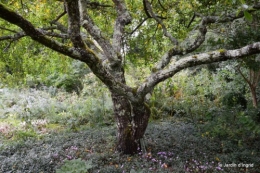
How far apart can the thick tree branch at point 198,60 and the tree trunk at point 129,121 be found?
1.78 ft

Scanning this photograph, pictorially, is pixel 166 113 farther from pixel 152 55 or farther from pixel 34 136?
pixel 34 136

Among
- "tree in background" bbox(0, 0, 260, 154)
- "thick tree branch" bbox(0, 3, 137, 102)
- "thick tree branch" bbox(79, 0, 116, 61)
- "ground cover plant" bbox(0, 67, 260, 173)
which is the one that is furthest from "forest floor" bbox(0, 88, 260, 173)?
"thick tree branch" bbox(79, 0, 116, 61)

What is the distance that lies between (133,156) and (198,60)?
230 centimetres

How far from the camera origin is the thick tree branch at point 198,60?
3355 mm

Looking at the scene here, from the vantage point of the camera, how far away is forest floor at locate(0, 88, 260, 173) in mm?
3998

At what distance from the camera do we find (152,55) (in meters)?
6.59

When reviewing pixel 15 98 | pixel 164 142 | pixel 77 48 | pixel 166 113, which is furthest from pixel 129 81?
pixel 77 48

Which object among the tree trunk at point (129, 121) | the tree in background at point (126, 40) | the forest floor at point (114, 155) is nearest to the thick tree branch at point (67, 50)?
the tree in background at point (126, 40)

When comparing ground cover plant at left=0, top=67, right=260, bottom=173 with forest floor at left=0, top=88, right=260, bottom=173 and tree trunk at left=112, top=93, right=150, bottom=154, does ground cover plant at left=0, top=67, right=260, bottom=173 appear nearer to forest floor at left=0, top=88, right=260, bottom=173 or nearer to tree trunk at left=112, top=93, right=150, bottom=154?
forest floor at left=0, top=88, right=260, bottom=173

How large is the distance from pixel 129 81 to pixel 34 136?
711 centimetres

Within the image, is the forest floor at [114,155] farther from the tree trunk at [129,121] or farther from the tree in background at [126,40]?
the tree in background at [126,40]

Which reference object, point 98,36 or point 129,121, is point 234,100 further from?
point 98,36

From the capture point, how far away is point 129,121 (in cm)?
453

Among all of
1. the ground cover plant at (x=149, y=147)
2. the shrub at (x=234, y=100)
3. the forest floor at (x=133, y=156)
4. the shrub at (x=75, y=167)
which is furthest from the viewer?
the shrub at (x=234, y=100)
